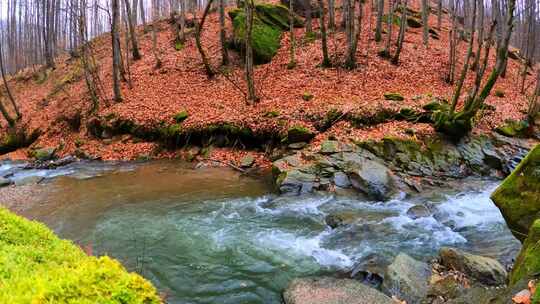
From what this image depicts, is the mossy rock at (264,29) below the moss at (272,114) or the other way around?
the other way around

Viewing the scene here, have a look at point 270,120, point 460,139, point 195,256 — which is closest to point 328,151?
point 270,120

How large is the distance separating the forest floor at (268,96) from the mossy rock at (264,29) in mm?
593

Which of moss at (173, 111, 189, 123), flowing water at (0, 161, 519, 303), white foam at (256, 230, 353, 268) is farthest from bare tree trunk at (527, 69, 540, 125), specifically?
moss at (173, 111, 189, 123)

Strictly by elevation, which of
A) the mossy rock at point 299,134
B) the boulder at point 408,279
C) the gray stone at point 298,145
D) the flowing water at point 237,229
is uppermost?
the mossy rock at point 299,134

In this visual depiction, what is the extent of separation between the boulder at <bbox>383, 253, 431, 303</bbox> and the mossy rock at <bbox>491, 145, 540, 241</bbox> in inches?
57.3

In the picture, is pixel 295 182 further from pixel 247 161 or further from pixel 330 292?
pixel 330 292

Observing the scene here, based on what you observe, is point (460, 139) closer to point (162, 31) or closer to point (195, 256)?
point (195, 256)

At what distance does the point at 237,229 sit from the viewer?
A: 343 inches

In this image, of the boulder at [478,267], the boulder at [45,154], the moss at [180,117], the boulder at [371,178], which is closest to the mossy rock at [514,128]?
the boulder at [371,178]

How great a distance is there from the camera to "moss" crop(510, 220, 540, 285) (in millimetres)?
3998

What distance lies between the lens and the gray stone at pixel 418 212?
9094mm

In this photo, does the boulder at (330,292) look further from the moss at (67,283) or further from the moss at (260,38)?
the moss at (260,38)

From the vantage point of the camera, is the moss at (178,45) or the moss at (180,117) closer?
the moss at (180,117)

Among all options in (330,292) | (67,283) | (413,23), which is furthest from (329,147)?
(413,23)
